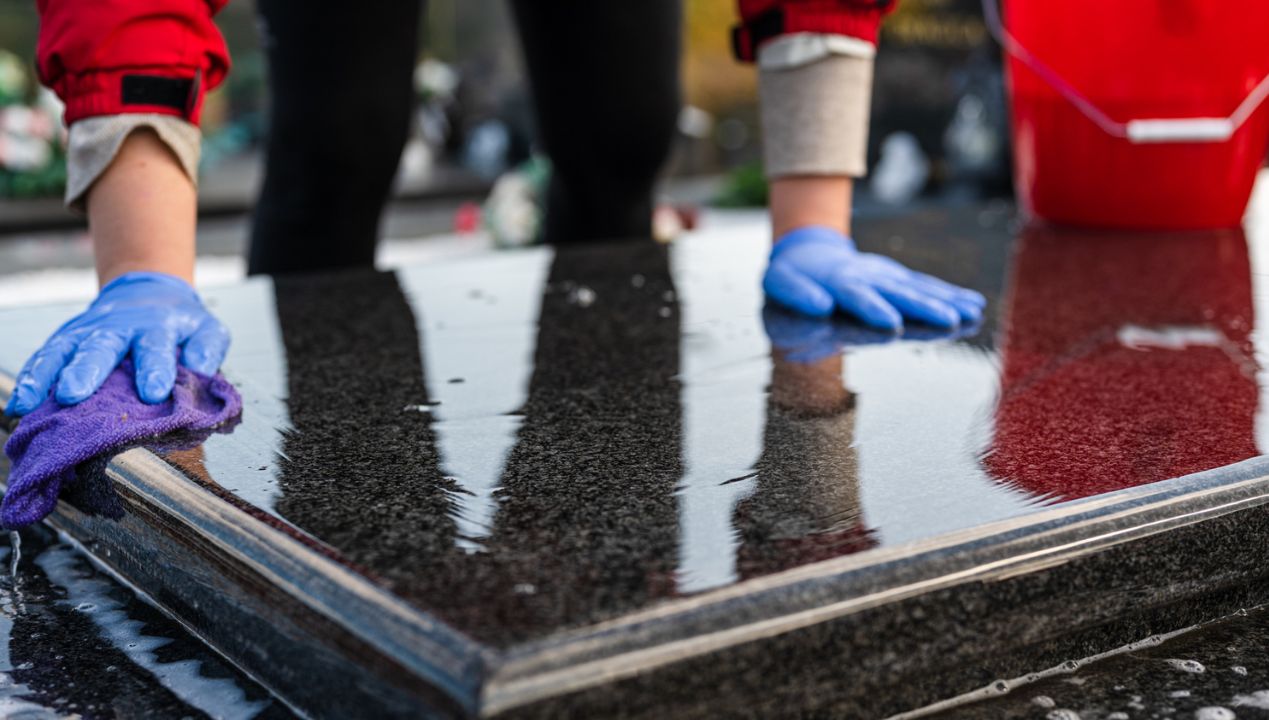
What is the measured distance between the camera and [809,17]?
5.06 ft

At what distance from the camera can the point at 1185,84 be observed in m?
2.06

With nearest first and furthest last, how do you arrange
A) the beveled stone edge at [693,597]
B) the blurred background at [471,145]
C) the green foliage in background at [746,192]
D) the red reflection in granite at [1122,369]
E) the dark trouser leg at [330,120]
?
the beveled stone edge at [693,597]
the red reflection in granite at [1122,369]
the dark trouser leg at [330,120]
the blurred background at [471,145]
the green foliage in background at [746,192]

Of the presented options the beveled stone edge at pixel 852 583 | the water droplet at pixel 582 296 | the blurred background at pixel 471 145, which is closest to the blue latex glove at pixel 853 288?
the water droplet at pixel 582 296

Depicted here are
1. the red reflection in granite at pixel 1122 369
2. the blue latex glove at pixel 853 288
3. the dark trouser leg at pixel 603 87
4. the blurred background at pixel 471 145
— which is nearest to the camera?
the red reflection in granite at pixel 1122 369

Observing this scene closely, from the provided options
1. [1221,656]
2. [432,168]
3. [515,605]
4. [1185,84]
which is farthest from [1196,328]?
[432,168]

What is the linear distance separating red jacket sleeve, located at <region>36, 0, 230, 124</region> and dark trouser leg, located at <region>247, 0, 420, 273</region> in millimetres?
580

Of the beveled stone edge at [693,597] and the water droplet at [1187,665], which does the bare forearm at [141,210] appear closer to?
the beveled stone edge at [693,597]

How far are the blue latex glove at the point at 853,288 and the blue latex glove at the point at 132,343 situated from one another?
69cm

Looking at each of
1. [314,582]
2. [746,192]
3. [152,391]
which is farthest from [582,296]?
[746,192]

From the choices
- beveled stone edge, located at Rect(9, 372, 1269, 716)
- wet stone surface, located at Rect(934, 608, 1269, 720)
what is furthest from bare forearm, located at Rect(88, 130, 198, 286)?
wet stone surface, located at Rect(934, 608, 1269, 720)

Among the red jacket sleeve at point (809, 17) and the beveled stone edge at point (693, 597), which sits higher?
the red jacket sleeve at point (809, 17)

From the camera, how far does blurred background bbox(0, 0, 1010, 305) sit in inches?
209

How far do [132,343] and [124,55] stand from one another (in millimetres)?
298

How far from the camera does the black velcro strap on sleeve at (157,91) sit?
1.19 meters
